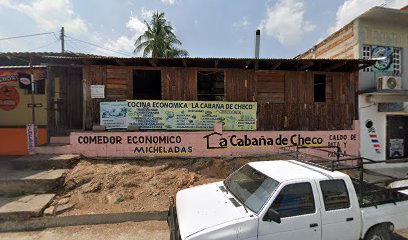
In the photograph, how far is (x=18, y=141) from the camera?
842 cm

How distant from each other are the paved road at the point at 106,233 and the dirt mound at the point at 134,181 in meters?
0.50

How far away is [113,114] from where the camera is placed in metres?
8.35

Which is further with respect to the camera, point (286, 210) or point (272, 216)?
point (286, 210)

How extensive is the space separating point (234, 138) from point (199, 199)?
16.5 ft

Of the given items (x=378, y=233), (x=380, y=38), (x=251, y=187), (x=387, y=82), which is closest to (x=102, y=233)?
(x=251, y=187)

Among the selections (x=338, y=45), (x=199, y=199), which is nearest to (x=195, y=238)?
(x=199, y=199)

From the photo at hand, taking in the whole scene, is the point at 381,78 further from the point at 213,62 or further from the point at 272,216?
the point at 272,216

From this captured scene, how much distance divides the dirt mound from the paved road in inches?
19.7

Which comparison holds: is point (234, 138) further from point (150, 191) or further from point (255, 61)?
point (150, 191)

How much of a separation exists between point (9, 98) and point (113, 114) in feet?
20.2

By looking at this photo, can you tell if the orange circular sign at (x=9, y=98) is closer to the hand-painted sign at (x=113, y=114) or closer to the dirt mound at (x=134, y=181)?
the hand-painted sign at (x=113, y=114)

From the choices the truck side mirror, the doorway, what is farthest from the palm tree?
the truck side mirror

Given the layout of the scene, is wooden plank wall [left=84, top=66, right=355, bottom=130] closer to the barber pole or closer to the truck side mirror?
the barber pole

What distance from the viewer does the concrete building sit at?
→ 31.9 feet
